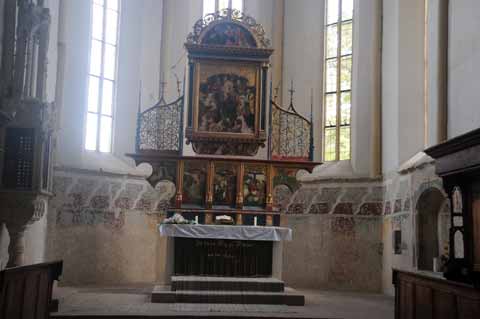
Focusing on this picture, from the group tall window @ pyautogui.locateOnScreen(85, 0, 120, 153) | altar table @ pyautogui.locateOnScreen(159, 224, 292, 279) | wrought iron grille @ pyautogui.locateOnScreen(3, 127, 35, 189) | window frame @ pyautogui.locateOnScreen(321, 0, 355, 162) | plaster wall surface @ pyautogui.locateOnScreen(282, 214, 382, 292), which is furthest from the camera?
window frame @ pyautogui.locateOnScreen(321, 0, 355, 162)

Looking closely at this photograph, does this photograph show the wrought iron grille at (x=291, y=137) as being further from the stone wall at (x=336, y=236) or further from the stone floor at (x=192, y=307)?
the stone floor at (x=192, y=307)

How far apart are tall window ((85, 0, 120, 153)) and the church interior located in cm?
4

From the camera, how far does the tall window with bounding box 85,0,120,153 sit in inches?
711

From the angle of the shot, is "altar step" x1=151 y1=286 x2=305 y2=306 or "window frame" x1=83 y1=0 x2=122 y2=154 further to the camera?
"window frame" x1=83 y1=0 x2=122 y2=154

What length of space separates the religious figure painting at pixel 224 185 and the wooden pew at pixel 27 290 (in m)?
5.20

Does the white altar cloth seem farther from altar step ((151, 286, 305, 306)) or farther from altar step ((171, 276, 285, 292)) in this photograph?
altar step ((151, 286, 305, 306))

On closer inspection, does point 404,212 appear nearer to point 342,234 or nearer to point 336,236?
point 342,234

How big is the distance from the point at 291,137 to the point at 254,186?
1712 millimetres

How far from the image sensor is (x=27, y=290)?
861 cm

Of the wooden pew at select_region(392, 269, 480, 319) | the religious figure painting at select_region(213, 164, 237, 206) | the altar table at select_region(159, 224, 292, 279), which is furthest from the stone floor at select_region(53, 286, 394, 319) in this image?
the religious figure painting at select_region(213, 164, 237, 206)

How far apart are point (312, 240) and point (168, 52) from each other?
6509 mm

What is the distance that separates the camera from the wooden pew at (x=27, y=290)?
7527mm

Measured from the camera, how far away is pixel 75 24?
17234 mm

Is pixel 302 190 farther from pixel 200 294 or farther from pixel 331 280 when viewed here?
pixel 200 294
